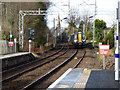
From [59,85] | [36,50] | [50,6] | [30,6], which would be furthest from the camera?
[50,6]

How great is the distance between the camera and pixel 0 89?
988 cm

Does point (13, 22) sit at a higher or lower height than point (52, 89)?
higher

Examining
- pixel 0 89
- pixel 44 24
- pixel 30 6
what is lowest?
pixel 0 89

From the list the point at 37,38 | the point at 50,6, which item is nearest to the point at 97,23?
the point at 50,6

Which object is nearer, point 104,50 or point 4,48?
point 104,50

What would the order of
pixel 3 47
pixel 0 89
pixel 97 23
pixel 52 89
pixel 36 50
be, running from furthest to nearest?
pixel 97 23 < pixel 36 50 < pixel 3 47 < pixel 0 89 < pixel 52 89

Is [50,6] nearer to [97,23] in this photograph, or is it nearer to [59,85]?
[97,23]

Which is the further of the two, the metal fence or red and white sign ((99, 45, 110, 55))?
the metal fence

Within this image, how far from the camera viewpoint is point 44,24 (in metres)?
38.3

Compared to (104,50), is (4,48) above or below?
below

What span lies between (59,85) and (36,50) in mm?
24277

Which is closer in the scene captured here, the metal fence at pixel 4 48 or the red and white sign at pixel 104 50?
the red and white sign at pixel 104 50

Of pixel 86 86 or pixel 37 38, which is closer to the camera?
pixel 86 86

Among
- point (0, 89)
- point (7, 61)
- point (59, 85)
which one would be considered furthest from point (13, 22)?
point (59, 85)
